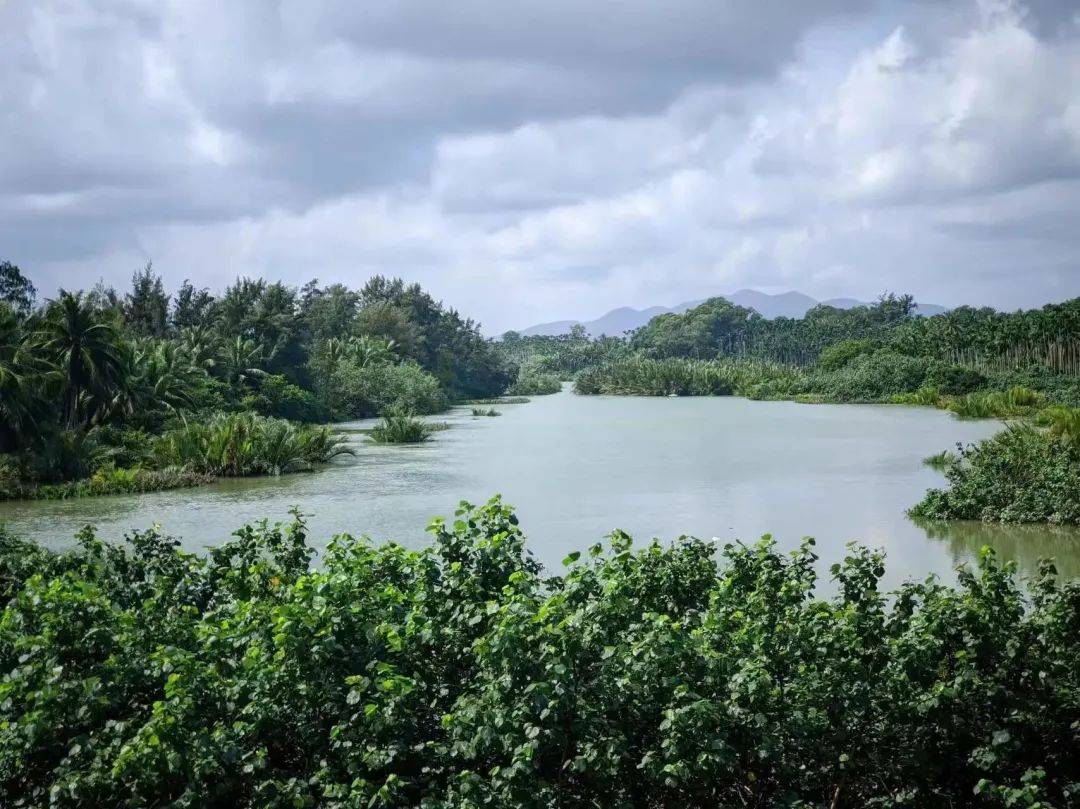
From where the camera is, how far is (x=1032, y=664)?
443 cm

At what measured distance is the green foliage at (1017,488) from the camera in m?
13.5

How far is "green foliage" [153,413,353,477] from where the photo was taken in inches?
843

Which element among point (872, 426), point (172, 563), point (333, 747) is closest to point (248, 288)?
point (872, 426)

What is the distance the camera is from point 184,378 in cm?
2995

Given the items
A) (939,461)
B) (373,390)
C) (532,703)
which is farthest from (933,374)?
(532,703)

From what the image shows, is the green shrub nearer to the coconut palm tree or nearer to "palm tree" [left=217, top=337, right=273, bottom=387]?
"palm tree" [left=217, top=337, right=273, bottom=387]

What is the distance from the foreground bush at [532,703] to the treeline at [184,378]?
15503 mm

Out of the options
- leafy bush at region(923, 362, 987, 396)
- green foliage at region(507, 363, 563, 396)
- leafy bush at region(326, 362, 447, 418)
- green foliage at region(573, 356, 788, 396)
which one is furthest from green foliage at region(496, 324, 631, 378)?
leafy bush at region(923, 362, 987, 396)

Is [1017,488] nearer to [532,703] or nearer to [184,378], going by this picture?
[532,703]

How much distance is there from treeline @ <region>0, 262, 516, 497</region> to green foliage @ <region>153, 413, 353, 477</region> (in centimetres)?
4

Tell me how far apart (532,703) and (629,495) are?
14005 mm

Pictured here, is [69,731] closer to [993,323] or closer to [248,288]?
[248,288]

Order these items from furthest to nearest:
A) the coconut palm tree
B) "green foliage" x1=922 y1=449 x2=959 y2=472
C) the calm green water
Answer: "green foliage" x1=922 y1=449 x2=959 y2=472
the coconut palm tree
the calm green water

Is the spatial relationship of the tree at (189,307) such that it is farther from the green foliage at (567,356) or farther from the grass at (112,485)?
the green foliage at (567,356)
